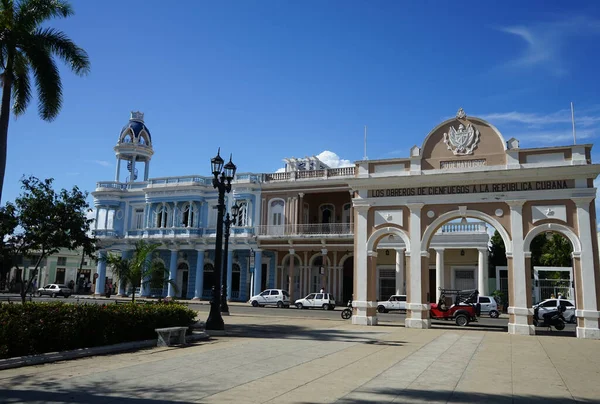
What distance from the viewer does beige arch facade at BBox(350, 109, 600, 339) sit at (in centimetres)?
1805

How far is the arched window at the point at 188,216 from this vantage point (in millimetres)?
40406

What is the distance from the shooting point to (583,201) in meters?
18.0

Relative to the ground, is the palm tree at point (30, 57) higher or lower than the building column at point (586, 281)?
higher

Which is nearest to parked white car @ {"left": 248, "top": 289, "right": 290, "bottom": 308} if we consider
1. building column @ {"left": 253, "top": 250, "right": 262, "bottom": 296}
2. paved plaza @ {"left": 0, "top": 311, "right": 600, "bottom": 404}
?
building column @ {"left": 253, "top": 250, "right": 262, "bottom": 296}

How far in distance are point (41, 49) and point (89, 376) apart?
1150 centimetres

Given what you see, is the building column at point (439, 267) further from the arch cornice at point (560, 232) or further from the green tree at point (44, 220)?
the green tree at point (44, 220)

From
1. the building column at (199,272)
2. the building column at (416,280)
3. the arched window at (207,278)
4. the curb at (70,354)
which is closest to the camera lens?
the curb at (70,354)

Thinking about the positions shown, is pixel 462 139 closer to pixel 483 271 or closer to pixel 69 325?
pixel 483 271

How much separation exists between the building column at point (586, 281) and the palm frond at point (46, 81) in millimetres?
18508

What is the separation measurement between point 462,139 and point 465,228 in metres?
15.2

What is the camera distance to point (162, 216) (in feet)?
137

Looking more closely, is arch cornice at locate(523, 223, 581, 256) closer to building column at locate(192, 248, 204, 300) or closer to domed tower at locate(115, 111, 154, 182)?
building column at locate(192, 248, 204, 300)

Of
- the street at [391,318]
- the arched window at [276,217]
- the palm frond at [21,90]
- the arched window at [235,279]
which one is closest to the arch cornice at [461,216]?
the street at [391,318]

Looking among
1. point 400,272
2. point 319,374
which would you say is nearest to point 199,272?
point 400,272
